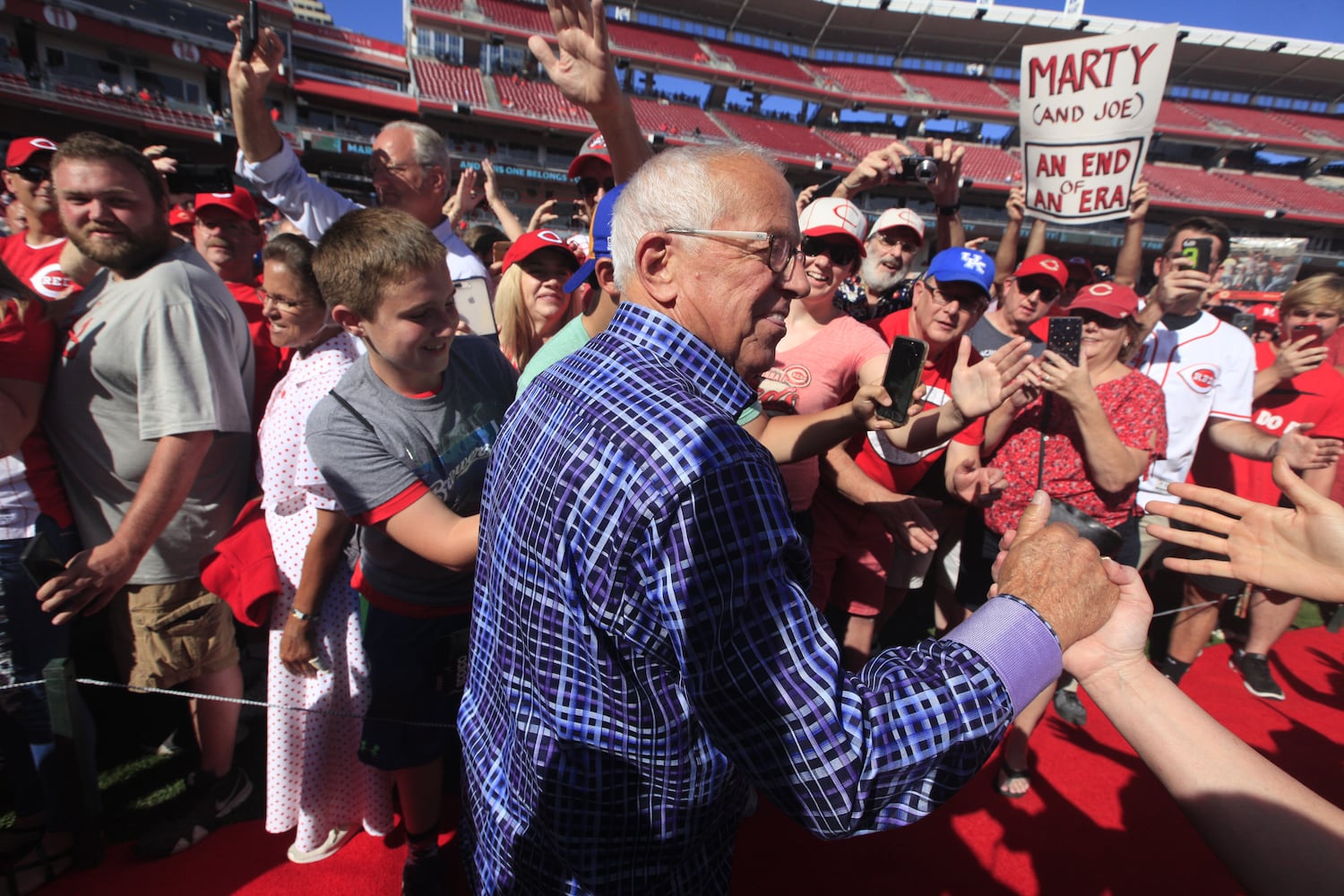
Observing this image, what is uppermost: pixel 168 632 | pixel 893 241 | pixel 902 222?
pixel 902 222

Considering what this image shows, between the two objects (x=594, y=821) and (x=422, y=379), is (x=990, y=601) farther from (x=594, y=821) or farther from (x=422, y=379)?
(x=422, y=379)

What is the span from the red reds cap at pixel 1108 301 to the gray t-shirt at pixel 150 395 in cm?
334

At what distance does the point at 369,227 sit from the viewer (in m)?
1.81

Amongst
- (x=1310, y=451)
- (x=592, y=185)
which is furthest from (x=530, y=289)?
(x=1310, y=451)

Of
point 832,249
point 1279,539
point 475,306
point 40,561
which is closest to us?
point 1279,539

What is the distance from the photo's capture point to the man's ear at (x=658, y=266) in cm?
118

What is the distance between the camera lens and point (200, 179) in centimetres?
339

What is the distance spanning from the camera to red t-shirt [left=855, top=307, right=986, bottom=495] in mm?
2855

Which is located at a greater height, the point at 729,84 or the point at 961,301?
the point at 729,84

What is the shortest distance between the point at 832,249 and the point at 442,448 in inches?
78.2

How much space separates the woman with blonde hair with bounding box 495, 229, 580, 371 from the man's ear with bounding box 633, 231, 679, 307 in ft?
7.34

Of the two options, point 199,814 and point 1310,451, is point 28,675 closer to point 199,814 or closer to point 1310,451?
point 199,814

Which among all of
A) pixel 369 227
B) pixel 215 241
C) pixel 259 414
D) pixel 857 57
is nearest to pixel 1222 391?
pixel 369 227

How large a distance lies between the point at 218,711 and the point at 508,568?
2.11 meters
